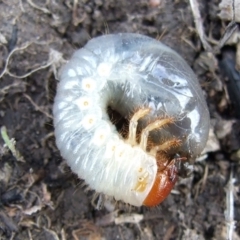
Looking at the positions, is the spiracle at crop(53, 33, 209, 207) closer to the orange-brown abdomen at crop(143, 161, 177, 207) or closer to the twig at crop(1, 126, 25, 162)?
the orange-brown abdomen at crop(143, 161, 177, 207)

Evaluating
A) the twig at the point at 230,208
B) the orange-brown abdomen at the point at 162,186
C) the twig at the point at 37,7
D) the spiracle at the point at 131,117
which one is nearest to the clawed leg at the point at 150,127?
the spiracle at the point at 131,117

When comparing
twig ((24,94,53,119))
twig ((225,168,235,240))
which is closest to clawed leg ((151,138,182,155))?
twig ((225,168,235,240))

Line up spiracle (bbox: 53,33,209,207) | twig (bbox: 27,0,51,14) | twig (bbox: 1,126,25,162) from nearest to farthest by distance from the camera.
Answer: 1. spiracle (bbox: 53,33,209,207)
2. twig (bbox: 1,126,25,162)
3. twig (bbox: 27,0,51,14)

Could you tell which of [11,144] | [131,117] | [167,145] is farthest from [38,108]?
[167,145]

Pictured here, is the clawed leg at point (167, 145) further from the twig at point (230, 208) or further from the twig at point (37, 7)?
the twig at point (37, 7)

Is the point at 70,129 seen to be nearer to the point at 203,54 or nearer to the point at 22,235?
the point at 22,235

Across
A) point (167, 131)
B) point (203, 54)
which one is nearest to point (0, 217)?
point (167, 131)

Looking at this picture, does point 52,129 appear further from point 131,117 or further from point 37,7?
point 37,7

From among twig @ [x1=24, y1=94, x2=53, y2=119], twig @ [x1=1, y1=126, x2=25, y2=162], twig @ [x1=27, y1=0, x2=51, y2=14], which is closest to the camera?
twig @ [x1=1, y1=126, x2=25, y2=162]
